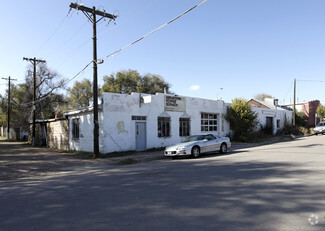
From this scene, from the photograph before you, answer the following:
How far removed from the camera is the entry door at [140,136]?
1716cm

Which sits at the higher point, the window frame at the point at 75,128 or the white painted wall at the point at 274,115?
the white painted wall at the point at 274,115

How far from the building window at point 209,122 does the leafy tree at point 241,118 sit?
5.33 ft

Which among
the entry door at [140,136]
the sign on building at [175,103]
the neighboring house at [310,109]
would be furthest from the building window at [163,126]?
the neighboring house at [310,109]

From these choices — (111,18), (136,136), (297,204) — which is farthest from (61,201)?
(111,18)

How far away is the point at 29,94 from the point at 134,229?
38.5 metres

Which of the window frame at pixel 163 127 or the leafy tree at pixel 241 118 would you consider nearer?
the window frame at pixel 163 127

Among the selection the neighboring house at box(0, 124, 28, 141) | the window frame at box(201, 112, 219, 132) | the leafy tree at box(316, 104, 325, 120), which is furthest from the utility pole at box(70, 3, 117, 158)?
the leafy tree at box(316, 104, 325, 120)

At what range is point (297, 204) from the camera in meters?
4.67

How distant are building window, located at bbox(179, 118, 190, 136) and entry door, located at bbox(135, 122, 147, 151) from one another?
3888 mm

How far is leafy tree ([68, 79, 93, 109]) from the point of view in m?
48.2

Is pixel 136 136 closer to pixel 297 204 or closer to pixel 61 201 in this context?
pixel 61 201

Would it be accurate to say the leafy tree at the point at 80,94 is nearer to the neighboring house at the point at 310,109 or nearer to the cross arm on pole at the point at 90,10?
the cross arm on pole at the point at 90,10

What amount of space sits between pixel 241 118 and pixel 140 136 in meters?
11.5

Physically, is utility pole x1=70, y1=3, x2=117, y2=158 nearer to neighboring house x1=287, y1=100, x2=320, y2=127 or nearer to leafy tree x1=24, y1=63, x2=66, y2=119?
leafy tree x1=24, y1=63, x2=66, y2=119
